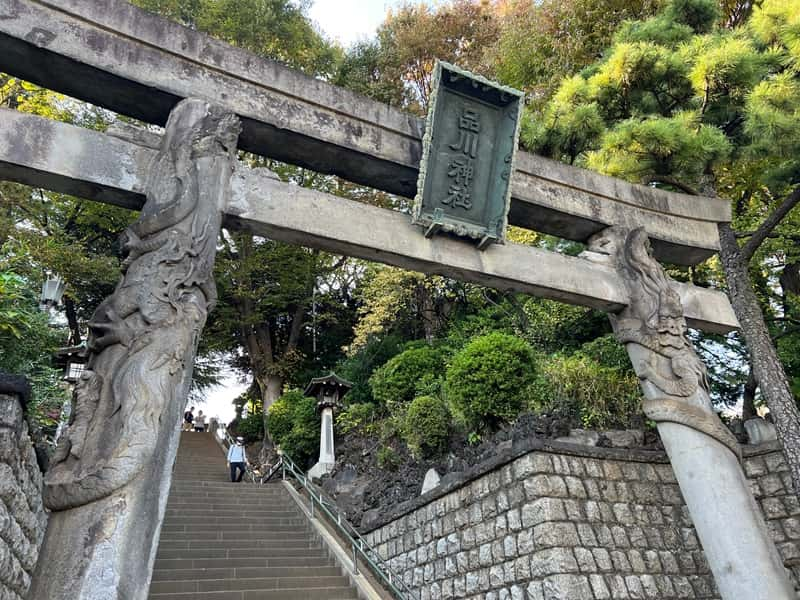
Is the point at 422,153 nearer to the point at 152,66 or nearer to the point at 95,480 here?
the point at 152,66

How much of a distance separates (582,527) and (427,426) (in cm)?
337

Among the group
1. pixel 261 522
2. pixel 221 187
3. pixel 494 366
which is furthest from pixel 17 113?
pixel 261 522

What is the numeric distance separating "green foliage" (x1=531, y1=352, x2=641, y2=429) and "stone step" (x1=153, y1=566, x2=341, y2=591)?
13.2ft

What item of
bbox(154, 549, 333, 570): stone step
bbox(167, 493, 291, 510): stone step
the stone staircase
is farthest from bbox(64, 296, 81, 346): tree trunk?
bbox(154, 549, 333, 570): stone step

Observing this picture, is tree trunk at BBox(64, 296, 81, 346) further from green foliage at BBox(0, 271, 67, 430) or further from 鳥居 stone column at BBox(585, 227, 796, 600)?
鳥居 stone column at BBox(585, 227, 796, 600)

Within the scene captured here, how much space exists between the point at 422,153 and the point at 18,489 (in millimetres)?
4393

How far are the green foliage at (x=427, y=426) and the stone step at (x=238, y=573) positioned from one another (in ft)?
7.35

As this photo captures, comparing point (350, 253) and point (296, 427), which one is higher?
point (296, 427)

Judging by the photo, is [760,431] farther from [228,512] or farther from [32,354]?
[32,354]

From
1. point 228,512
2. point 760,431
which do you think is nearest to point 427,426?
point 228,512

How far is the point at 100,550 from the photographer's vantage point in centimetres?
240

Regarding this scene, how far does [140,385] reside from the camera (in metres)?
2.75

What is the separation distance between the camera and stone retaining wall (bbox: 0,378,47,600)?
4.23 m

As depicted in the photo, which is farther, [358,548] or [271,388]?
[271,388]
